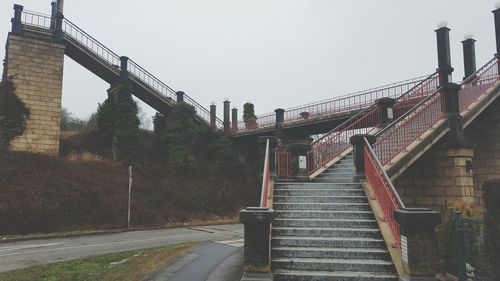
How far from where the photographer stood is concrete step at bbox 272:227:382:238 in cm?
814

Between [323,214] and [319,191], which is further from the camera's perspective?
[319,191]

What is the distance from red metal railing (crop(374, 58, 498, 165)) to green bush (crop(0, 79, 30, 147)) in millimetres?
20791

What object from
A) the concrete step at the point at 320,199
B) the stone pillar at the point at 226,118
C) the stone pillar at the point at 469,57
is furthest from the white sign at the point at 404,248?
the stone pillar at the point at 226,118

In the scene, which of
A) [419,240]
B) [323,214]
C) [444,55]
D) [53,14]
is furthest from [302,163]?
[53,14]

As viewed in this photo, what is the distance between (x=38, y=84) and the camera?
24750mm

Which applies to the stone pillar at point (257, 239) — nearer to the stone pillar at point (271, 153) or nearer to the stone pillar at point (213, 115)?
the stone pillar at point (271, 153)

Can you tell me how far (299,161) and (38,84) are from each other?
1989 centimetres

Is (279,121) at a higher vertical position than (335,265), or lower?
higher

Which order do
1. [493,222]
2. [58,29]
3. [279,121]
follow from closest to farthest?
1. [493,222]
2. [58,29]
3. [279,121]

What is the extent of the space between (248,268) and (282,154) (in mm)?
5648

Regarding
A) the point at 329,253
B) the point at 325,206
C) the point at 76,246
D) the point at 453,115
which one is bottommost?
the point at 76,246

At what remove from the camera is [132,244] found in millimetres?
14445

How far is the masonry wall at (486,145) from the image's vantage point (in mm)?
16281

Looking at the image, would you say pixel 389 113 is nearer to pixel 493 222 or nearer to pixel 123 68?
pixel 493 222
